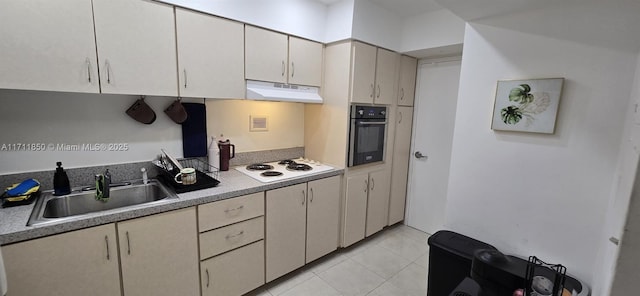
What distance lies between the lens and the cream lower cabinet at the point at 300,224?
2049 mm

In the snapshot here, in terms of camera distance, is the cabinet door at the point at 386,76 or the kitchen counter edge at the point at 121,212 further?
the cabinet door at the point at 386,76

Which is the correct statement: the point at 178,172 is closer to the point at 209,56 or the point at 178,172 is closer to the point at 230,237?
the point at 230,237

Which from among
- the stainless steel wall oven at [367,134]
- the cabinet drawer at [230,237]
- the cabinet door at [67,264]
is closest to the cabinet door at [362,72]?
the stainless steel wall oven at [367,134]

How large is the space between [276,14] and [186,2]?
663 mm

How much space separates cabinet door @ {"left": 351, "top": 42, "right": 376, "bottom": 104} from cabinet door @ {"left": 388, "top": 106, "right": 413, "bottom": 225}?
0.60m

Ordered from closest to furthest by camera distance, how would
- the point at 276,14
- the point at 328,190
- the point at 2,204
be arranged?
the point at 2,204
the point at 276,14
the point at 328,190

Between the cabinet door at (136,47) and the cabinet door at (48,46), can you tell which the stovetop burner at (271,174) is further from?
the cabinet door at (48,46)

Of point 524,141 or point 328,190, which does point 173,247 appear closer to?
point 328,190

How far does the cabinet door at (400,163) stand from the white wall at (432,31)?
2.24ft

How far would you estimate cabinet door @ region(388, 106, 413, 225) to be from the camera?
3010 mm

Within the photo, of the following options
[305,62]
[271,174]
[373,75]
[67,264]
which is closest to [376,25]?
[373,75]

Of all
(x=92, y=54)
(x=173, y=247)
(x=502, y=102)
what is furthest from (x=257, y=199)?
(x=502, y=102)

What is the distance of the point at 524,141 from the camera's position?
4.67 ft

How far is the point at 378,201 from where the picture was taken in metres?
2.91
